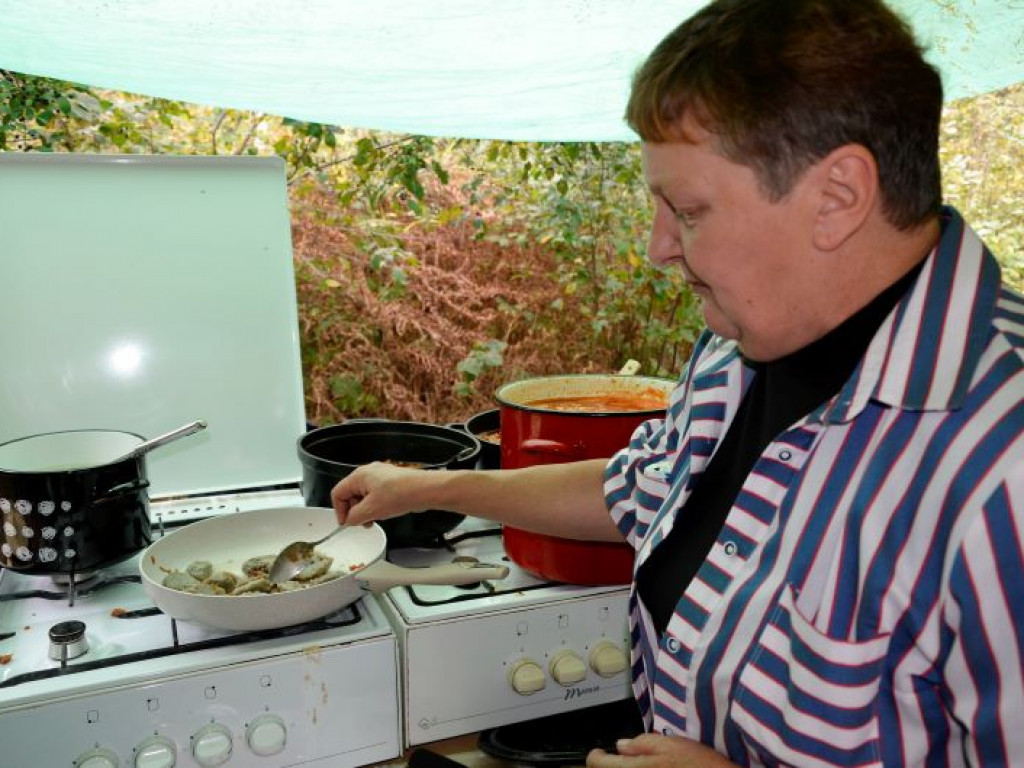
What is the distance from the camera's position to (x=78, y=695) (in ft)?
2.79

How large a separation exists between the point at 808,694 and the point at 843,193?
392 mm

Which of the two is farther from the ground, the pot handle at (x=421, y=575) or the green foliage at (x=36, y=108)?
the green foliage at (x=36, y=108)

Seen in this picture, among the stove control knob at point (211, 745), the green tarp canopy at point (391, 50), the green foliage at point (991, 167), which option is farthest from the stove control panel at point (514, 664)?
the green foliage at point (991, 167)

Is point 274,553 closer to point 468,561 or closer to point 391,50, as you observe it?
point 468,561

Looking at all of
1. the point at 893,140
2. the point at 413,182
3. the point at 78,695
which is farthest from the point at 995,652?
the point at 413,182

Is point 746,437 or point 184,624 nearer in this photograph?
point 746,437

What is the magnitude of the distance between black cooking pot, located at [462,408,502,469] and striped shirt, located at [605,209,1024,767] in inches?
25.9

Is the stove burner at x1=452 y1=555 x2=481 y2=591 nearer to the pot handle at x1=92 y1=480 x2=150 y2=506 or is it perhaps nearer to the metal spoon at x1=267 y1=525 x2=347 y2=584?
the metal spoon at x1=267 y1=525 x2=347 y2=584

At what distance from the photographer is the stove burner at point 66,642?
0.92 meters

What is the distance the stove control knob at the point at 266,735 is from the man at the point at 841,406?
37 centimetres

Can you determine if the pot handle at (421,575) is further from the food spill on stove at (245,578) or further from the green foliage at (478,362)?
the green foliage at (478,362)

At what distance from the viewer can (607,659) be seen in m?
1.10

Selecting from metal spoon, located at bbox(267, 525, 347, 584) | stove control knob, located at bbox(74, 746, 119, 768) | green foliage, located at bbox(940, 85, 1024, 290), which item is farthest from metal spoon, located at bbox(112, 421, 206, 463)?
green foliage, located at bbox(940, 85, 1024, 290)

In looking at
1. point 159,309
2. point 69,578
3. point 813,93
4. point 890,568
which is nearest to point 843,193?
point 813,93
